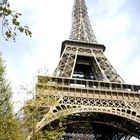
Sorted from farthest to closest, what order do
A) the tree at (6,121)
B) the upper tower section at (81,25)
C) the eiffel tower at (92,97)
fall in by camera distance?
the upper tower section at (81,25)
the eiffel tower at (92,97)
the tree at (6,121)

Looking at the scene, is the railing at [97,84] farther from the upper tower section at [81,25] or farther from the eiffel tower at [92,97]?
the upper tower section at [81,25]

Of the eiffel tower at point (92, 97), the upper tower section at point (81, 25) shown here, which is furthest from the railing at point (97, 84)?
the upper tower section at point (81, 25)

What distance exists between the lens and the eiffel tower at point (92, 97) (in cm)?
2984

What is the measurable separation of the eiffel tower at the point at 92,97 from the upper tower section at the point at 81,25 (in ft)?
5.73

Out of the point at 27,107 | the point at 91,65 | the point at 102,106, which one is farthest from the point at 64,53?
the point at 27,107

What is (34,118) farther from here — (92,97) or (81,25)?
(81,25)

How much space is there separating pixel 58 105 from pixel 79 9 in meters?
22.9

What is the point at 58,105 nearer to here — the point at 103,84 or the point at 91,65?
the point at 103,84

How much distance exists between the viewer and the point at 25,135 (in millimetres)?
18938

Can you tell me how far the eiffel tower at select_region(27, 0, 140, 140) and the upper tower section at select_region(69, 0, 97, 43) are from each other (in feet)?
5.73

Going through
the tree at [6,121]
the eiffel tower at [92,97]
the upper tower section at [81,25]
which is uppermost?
the upper tower section at [81,25]

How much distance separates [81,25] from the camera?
45188 millimetres

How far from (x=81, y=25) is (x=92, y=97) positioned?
53.3 feet

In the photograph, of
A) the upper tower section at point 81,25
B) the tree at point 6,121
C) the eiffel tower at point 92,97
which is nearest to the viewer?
the tree at point 6,121
